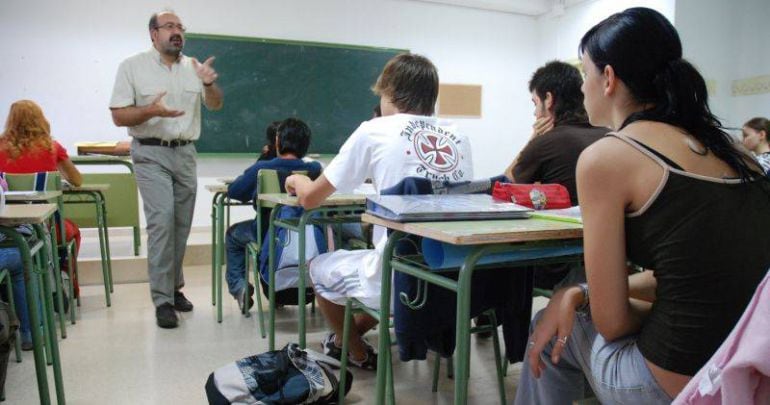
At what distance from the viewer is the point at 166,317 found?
9.66ft

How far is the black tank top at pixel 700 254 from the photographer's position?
2.99 feet

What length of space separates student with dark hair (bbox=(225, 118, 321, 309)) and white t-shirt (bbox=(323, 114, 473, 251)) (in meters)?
1.00

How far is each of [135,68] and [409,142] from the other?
6.57 feet

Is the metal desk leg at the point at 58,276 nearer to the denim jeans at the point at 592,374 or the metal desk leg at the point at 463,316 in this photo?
the metal desk leg at the point at 463,316

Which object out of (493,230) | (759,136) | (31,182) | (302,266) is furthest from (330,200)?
(759,136)

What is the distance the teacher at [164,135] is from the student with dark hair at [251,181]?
304 mm

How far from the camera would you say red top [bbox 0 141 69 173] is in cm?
309

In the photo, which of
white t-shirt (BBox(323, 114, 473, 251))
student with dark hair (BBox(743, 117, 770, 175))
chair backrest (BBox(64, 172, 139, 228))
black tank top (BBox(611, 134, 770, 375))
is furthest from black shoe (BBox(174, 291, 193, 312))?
student with dark hair (BBox(743, 117, 770, 175))

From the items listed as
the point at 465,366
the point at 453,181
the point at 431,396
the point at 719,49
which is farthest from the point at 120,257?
the point at 719,49

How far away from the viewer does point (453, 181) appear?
1.66 metres

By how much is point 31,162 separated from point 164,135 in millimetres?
748

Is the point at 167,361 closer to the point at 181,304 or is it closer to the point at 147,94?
the point at 181,304

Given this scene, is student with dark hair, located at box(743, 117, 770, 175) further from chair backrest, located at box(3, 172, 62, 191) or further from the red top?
the red top

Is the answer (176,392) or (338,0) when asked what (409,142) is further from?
(338,0)
